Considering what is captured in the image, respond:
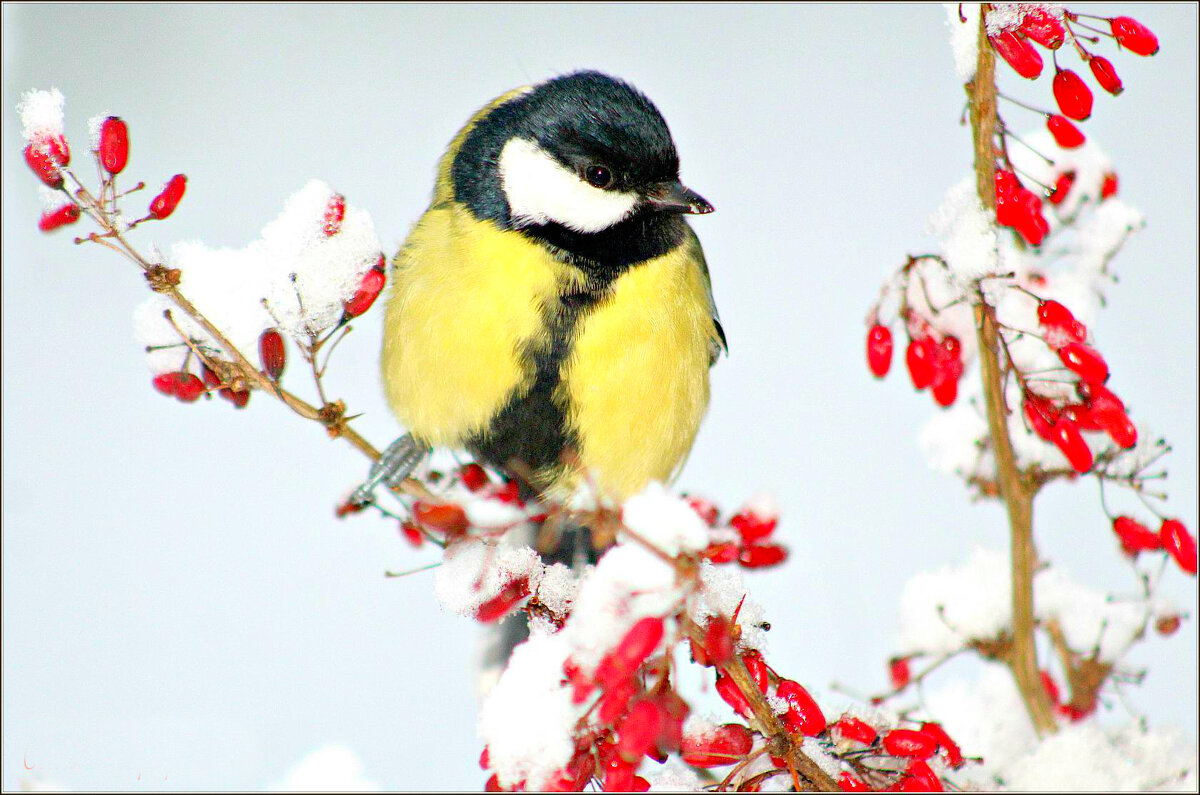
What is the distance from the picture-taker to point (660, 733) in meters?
0.34

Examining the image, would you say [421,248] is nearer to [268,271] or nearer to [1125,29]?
[268,271]

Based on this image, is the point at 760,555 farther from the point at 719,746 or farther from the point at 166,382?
the point at 166,382

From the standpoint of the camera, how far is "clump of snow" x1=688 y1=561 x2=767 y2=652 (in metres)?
0.38

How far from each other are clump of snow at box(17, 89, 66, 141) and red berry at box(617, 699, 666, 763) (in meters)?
0.35

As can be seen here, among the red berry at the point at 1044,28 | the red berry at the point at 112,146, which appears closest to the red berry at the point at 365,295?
the red berry at the point at 112,146

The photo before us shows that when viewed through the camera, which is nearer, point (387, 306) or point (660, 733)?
point (660, 733)

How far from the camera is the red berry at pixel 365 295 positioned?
50 cm

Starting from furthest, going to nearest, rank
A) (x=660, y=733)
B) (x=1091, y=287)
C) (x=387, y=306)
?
(x=387, y=306) → (x=1091, y=287) → (x=660, y=733)

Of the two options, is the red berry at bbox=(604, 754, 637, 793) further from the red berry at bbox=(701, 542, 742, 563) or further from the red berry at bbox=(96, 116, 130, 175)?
the red berry at bbox=(96, 116, 130, 175)

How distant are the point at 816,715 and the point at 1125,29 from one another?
1.18ft

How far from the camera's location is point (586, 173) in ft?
2.21

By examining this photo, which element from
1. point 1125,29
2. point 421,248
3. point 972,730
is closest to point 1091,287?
point 1125,29

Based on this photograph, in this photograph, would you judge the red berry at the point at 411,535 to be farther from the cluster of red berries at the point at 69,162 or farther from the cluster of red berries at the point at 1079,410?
the cluster of red berries at the point at 1079,410

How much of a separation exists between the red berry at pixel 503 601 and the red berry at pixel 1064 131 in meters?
0.34
